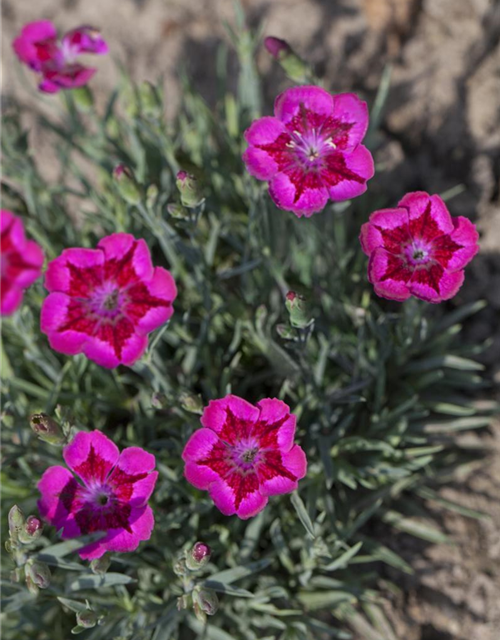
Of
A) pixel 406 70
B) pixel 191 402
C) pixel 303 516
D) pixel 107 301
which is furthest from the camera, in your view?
pixel 406 70

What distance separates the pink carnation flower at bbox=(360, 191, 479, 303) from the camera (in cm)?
207

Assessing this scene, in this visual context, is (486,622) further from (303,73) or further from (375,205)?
(303,73)

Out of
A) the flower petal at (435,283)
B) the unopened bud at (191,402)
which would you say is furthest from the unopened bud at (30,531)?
the flower petal at (435,283)

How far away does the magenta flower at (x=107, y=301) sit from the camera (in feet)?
6.97

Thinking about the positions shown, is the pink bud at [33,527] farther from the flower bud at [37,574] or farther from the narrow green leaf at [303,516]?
the narrow green leaf at [303,516]

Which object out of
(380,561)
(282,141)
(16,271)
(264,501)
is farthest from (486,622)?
(16,271)

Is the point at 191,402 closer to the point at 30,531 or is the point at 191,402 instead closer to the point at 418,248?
the point at 30,531

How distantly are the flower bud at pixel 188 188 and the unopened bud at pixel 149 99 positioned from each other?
2.02 feet

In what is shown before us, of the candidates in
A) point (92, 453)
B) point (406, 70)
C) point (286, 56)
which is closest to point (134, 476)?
point (92, 453)

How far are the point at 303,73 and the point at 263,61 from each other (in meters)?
1.30

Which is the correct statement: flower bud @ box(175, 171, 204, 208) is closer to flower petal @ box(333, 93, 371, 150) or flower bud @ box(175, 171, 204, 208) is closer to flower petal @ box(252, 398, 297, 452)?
flower petal @ box(333, 93, 371, 150)

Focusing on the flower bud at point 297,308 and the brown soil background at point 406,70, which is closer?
the flower bud at point 297,308

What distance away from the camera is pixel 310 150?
230 centimetres

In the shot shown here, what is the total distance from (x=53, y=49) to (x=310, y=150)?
1284 mm
